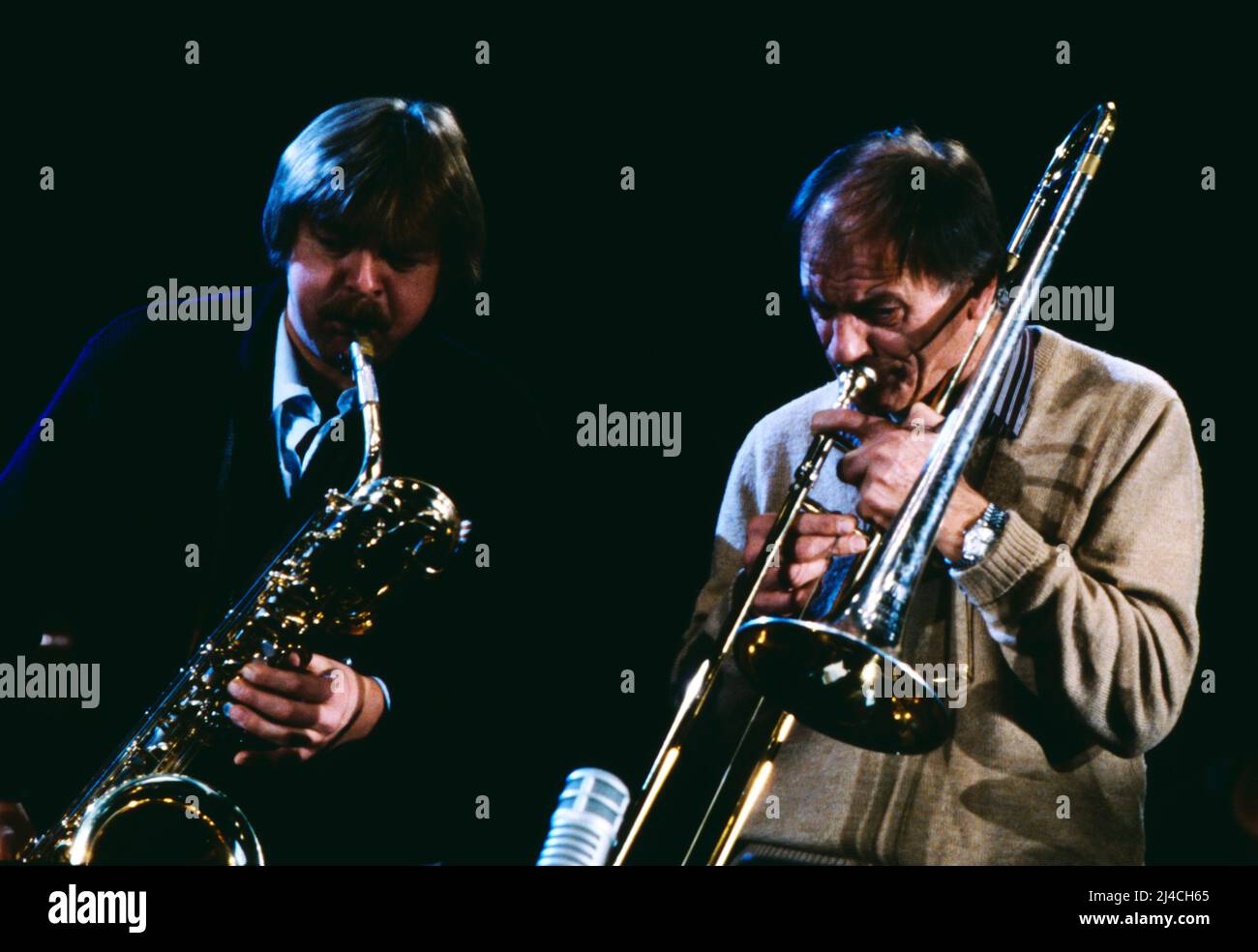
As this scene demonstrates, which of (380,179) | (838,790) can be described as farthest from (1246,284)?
(380,179)

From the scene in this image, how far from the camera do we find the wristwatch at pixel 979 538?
7.85 ft

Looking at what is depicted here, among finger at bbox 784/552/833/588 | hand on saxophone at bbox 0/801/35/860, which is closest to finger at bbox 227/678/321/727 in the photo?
hand on saxophone at bbox 0/801/35/860

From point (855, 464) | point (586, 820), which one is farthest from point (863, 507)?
point (586, 820)

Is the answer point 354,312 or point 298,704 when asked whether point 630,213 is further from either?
point 298,704

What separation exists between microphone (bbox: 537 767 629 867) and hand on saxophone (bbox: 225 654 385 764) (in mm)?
1457

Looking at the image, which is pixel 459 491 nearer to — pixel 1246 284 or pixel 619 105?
pixel 619 105

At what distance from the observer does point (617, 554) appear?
356 centimetres

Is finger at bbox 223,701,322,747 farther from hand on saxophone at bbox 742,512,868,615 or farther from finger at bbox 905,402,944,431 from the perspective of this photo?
finger at bbox 905,402,944,431

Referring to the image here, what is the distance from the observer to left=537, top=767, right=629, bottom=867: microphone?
4.15 feet

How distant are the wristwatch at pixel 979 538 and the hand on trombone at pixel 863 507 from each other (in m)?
0.01

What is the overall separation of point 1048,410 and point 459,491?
1416 millimetres

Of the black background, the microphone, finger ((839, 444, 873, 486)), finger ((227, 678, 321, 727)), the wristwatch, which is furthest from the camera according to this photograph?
the black background

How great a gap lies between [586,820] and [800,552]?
4.66 feet
